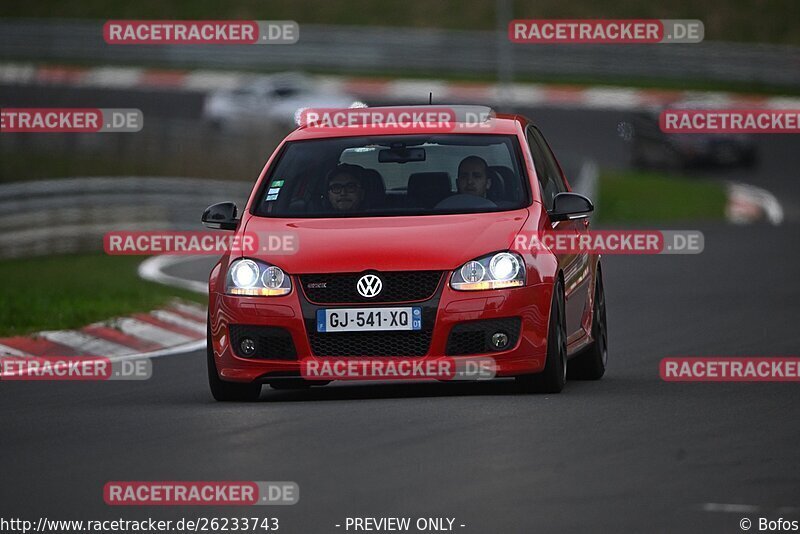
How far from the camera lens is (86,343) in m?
14.5

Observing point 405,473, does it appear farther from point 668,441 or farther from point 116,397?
point 116,397

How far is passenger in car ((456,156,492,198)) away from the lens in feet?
36.7

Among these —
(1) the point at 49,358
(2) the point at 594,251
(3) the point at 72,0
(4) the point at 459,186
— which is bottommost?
(3) the point at 72,0

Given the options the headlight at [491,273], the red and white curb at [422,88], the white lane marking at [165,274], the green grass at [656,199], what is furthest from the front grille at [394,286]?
the red and white curb at [422,88]

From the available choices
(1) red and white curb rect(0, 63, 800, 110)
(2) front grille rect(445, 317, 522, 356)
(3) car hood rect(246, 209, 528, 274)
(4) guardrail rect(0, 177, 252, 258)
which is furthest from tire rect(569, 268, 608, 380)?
(1) red and white curb rect(0, 63, 800, 110)

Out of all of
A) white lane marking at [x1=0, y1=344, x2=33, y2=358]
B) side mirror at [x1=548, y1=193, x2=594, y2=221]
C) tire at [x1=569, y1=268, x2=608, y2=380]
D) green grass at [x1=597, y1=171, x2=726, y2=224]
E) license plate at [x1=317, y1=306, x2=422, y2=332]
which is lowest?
green grass at [x1=597, y1=171, x2=726, y2=224]

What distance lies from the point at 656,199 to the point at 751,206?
221 cm

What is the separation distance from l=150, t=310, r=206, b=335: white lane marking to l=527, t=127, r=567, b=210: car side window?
429 cm

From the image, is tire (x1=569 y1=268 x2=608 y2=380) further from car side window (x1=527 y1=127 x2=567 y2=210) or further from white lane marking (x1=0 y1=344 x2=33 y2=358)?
white lane marking (x1=0 y1=344 x2=33 y2=358)

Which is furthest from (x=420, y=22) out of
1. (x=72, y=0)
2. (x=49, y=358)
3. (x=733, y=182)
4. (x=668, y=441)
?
(x=668, y=441)

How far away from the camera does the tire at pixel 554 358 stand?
10.5m

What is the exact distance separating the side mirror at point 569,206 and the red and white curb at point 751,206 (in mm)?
19928

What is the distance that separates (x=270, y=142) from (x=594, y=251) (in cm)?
2286

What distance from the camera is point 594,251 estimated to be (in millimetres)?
12312
